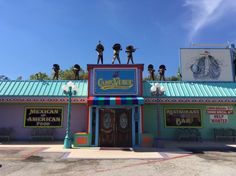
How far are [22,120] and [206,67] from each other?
17.6m

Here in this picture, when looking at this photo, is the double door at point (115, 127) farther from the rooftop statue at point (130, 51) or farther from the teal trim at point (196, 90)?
the rooftop statue at point (130, 51)

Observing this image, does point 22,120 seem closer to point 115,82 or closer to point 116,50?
point 115,82

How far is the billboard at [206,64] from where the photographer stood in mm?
22172

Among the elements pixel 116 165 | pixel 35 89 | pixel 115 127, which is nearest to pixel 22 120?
pixel 35 89

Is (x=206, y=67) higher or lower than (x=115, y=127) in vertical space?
higher

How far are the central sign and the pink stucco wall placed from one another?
3.33 metres

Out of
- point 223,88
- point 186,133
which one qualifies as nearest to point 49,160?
point 186,133

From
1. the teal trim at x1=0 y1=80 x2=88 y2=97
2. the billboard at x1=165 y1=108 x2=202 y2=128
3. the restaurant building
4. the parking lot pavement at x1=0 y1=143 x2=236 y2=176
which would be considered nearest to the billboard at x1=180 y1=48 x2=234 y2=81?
the restaurant building

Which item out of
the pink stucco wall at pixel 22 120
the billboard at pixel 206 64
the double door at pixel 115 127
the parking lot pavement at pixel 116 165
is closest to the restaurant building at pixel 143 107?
the pink stucco wall at pixel 22 120

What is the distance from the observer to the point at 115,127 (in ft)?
48.2

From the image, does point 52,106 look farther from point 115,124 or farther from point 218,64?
point 218,64

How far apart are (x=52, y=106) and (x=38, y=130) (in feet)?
6.79

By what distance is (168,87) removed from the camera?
59.8ft

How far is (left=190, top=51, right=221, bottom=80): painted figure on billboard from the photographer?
22.2 m
